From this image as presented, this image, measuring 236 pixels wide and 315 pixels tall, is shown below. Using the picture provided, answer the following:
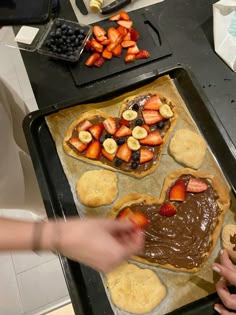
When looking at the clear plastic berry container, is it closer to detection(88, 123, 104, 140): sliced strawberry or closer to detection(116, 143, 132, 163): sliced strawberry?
detection(88, 123, 104, 140): sliced strawberry

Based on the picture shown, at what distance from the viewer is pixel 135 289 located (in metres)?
1.38

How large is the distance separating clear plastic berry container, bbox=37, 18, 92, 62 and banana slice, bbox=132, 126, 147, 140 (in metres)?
0.50

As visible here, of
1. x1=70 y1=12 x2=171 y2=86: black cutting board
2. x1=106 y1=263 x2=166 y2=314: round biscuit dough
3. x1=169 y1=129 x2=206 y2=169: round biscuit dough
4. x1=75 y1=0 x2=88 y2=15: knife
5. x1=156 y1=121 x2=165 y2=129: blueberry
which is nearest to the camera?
x1=106 y1=263 x2=166 y2=314: round biscuit dough

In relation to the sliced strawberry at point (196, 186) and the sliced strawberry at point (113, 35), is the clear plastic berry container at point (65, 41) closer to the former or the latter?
the sliced strawberry at point (113, 35)

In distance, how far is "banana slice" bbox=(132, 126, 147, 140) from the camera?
1709 millimetres

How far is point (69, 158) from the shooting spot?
5.55ft

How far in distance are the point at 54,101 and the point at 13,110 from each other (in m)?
0.20

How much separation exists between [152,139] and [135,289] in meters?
0.68

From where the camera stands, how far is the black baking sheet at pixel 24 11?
159cm

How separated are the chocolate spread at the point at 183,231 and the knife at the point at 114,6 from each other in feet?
3.81

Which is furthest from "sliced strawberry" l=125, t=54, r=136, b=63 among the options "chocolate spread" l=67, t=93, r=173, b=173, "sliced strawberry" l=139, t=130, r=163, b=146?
"sliced strawberry" l=139, t=130, r=163, b=146

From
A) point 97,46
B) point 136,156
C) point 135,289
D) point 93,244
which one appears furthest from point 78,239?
point 97,46

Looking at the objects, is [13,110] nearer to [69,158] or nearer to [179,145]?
[69,158]

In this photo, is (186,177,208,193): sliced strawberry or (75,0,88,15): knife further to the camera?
(75,0,88,15): knife
